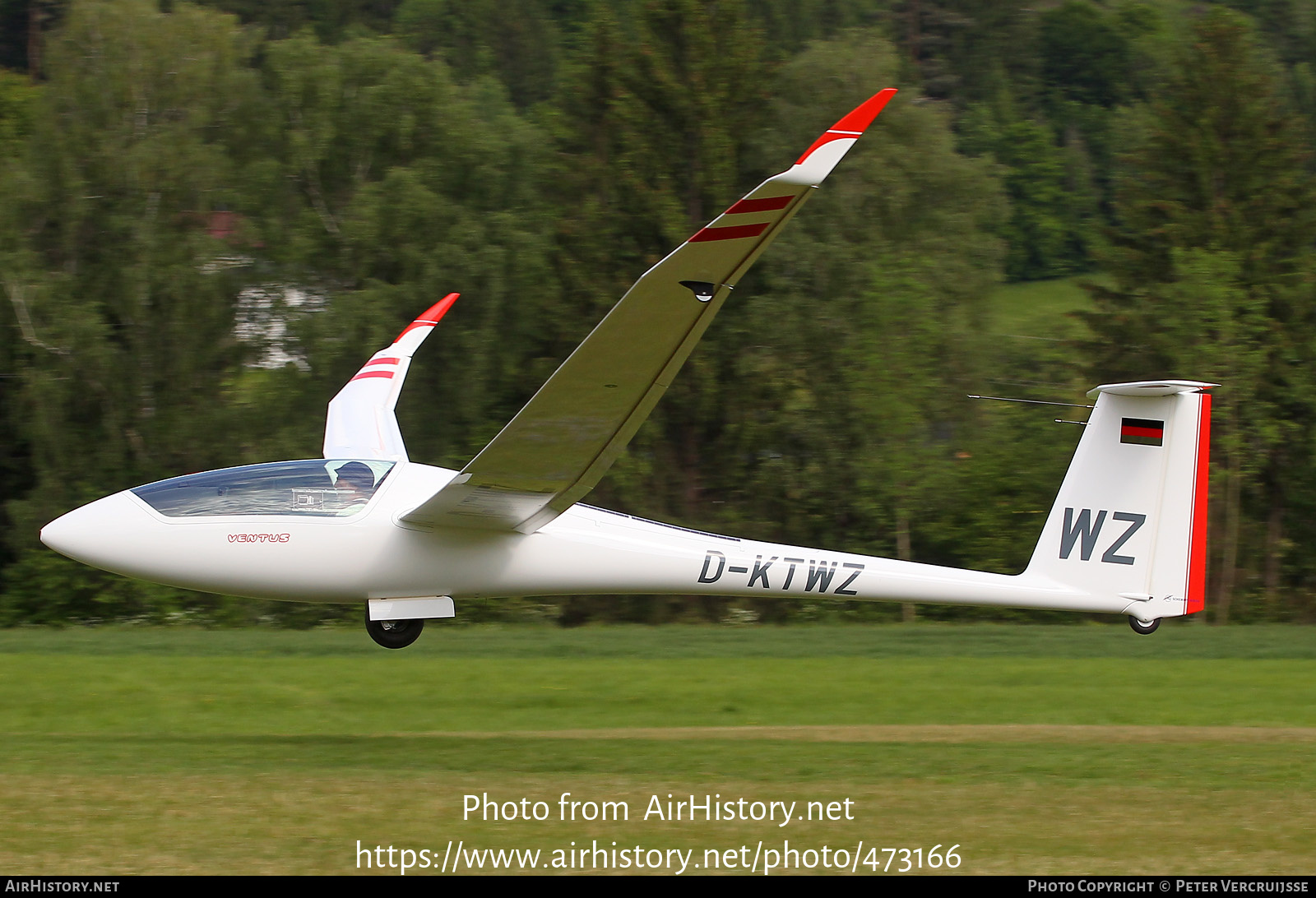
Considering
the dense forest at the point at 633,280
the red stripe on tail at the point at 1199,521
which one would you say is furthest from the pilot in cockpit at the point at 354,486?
the dense forest at the point at 633,280

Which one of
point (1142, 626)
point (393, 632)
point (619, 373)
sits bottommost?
point (393, 632)

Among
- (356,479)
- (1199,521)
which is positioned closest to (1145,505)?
(1199,521)

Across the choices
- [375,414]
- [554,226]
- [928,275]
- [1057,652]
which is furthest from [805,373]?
[375,414]

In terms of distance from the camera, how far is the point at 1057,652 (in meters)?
17.5

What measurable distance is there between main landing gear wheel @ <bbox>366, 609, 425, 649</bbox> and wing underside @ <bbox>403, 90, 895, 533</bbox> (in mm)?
839

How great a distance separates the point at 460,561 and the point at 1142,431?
4.88 metres

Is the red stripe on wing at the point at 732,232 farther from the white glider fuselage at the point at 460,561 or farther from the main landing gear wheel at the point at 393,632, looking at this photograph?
the main landing gear wheel at the point at 393,632

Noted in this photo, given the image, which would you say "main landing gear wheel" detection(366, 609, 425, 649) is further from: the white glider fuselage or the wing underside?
the wing underside

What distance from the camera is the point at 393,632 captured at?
9578 mm

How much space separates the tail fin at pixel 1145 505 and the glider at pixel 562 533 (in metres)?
0.01

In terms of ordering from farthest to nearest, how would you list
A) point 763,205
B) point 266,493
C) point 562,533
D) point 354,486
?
point 562,533, point 354,486, point 266,493, point 763,205

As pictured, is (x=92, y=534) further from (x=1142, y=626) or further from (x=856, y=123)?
(x=1142, y=626)

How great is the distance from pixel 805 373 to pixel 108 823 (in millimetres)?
23887
